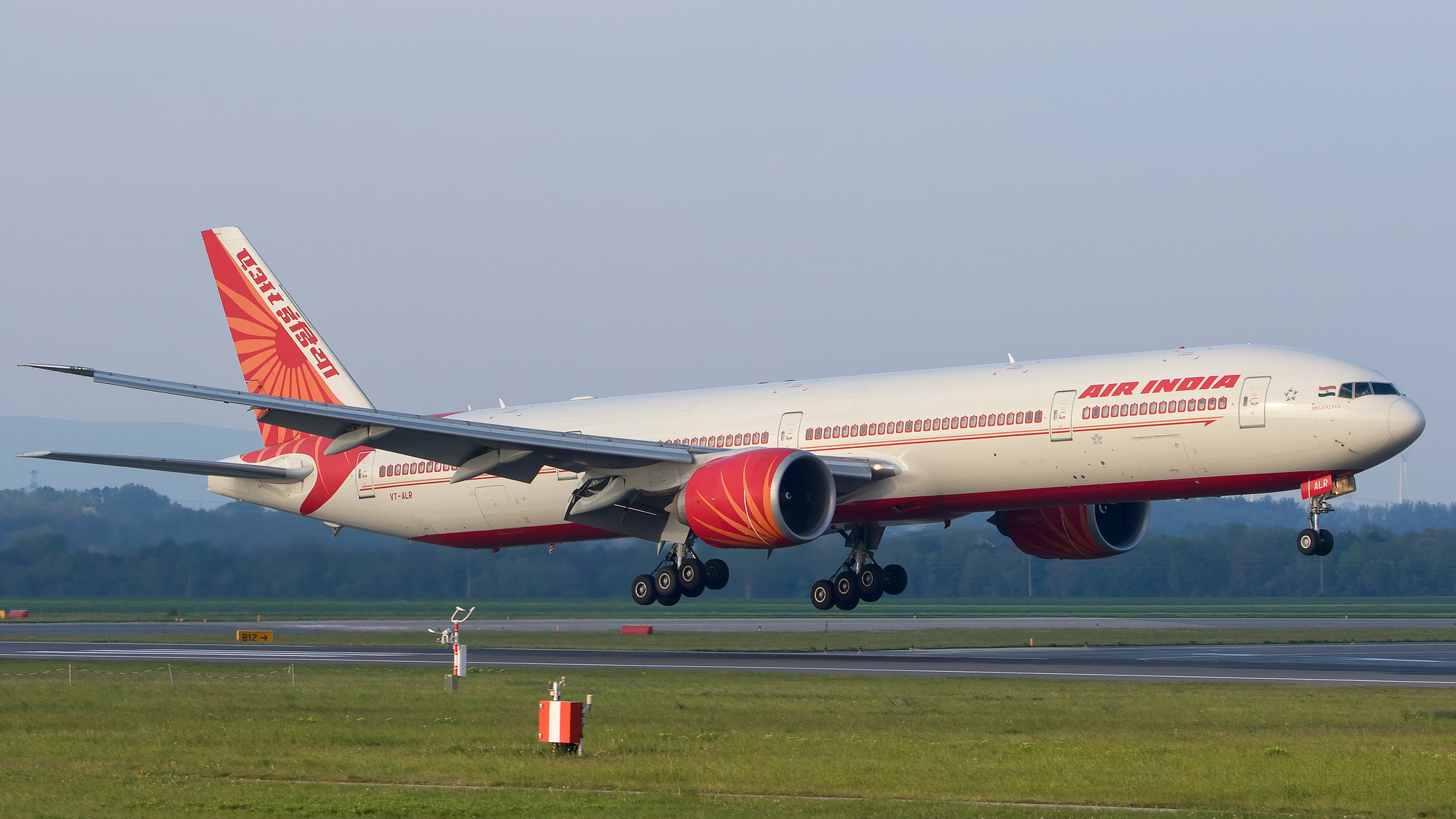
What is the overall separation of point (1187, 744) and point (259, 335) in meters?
34.0

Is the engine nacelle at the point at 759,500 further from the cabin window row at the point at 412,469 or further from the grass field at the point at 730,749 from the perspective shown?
the cabin window row at the point at 412,469

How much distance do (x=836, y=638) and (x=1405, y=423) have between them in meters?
20.3

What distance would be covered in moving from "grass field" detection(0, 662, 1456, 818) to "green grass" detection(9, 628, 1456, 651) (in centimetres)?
1520

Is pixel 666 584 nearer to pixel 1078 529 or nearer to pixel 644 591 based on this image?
pixel 644 591

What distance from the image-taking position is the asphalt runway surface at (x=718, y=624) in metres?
54.5

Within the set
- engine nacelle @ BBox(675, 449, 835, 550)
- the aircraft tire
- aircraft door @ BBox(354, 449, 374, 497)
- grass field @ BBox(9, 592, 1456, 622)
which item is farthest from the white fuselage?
grass field @ BBox(9, 592, 1456, 622)

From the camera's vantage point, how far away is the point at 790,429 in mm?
38781

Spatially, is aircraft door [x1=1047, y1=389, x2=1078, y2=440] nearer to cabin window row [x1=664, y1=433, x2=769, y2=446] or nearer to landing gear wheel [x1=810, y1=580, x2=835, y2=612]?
cabin window row [x1=664, y1=433, x2=769, y2=446]

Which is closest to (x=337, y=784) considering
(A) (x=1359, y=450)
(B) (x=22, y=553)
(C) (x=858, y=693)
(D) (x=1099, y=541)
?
(C) (x=858, y=693)

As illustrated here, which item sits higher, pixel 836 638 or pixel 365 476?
pixel 365 476

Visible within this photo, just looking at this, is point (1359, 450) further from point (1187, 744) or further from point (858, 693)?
point (1187, 744)

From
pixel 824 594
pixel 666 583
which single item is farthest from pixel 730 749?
pixel 824 594

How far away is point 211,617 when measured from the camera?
63.1 metres

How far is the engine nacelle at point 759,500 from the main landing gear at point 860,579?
5.12 metres
